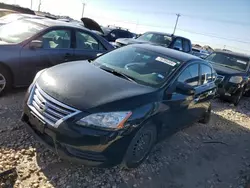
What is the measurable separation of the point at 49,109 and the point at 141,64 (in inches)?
69.9

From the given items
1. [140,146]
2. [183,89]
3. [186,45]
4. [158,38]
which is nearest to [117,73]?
[183,89]

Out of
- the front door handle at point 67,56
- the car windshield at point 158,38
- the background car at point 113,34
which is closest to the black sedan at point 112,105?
the front door handle at point 67,56

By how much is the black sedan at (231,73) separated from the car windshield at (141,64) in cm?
386

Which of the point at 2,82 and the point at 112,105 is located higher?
the point at 112,105

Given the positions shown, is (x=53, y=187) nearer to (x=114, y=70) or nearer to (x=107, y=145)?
(x=107, y=145)

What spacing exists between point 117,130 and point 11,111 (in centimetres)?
243

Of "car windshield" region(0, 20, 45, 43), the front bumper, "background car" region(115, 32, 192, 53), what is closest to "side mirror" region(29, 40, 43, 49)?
"car windshield" region(0, 20, 45, 43)

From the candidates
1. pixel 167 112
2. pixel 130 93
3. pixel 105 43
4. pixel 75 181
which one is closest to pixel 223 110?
pixel 105 43

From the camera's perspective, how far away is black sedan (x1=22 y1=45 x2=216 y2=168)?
9.45ft

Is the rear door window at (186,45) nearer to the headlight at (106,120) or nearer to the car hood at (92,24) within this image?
the car hood at (92,24)

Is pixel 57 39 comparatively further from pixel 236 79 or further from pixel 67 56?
pixel 236 79

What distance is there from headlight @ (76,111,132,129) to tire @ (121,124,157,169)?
36 cm

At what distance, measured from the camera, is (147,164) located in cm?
386

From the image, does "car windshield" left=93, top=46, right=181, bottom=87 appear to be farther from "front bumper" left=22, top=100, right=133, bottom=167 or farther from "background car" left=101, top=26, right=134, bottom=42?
"background car" left=101, top=26, right=134, bottom=42
